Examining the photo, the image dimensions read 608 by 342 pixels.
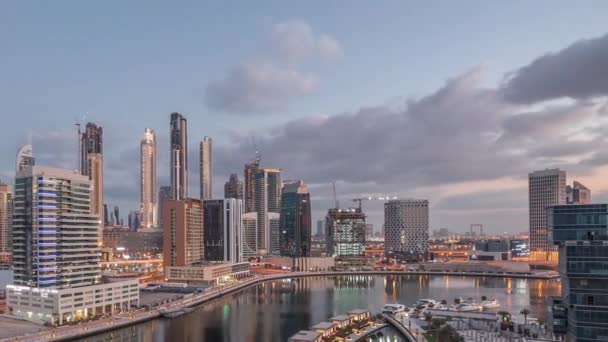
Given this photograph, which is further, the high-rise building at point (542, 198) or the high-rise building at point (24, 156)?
the high-rise building at point (542, 198)

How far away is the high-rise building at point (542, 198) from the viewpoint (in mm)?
141625

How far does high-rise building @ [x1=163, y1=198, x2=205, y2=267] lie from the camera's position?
101m

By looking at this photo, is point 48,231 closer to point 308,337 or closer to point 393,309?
point 308,337

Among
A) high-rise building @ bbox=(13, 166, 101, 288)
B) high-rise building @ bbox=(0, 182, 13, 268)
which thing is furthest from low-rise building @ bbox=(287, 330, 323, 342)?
high-rise building @ bbox=(0, 182, 13, 268)

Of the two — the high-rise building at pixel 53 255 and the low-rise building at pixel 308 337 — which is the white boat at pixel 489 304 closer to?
the low-rise building at pixel 308 337

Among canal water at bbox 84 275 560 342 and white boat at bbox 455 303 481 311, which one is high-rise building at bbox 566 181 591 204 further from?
white boat at bbox 455 303 481 311

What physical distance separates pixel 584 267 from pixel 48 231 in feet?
152

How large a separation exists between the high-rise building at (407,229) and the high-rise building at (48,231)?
10775 cm

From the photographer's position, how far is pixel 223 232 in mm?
117688

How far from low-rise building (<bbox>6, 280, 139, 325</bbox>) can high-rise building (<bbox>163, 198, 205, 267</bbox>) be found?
44289mm

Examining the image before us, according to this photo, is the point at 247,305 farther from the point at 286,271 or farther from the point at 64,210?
the point at 286,271

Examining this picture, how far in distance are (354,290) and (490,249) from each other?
245 feet

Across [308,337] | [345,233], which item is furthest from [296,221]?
[308,337]

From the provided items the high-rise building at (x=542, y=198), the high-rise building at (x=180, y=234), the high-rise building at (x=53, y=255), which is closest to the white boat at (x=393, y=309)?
the high-rise building at (x=53, y=255)
